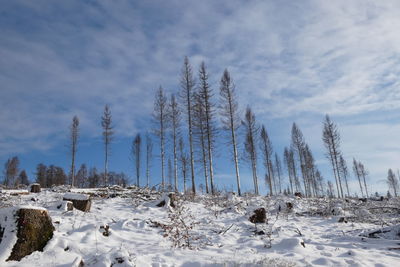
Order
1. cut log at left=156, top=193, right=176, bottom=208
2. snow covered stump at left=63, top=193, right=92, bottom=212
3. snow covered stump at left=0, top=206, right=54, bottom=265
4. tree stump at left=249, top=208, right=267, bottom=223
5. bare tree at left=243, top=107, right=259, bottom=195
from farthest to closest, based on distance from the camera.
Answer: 1. bare tree at left=243, top=107, right=259, bottom=195
2. cut log at left=156, top=193, right=176, bottom=208
3. tree stump at left=249, top=208, right=267, bottom=223
4. snow covered stump at left=63, top=193, right=92, bottom=212
5. snow covered stump at left=0, top=206, right=54, bottom=265

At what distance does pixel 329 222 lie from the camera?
9250 mm

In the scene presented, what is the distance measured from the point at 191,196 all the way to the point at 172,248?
7.53 m

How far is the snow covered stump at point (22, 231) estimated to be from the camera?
3.75 m

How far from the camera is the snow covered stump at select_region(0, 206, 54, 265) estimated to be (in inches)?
148

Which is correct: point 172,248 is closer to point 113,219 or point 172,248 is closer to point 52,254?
point 52,254

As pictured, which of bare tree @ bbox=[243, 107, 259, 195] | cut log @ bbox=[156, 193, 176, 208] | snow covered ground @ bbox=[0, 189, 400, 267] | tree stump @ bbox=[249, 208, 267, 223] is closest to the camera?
snow covered ground @ bbox=[0, 189, 400, 267]

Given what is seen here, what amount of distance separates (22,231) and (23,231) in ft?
0.04

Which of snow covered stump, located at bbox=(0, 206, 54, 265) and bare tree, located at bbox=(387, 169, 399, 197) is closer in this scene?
snow covered stump, located at bbox=(0, 206, 54, 265)

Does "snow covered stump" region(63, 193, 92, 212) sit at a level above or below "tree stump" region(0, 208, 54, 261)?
above

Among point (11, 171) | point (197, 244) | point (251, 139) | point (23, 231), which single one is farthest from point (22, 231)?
point (11, 171)

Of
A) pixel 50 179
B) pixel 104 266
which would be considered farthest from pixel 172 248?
pixel 50 179

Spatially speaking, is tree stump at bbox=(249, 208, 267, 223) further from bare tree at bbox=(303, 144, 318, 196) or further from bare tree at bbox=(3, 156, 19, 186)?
bare tree at bbox=(3, 156, 19, 186)

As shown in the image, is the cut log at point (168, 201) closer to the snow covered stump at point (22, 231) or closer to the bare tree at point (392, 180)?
the snow covered stump at point (22, 231)

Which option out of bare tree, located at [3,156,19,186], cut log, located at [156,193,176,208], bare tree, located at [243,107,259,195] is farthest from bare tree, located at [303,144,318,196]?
bare tree, located at [3,156,19,186]
